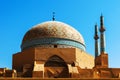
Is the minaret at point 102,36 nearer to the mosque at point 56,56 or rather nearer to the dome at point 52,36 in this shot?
the mosque at point 56,56

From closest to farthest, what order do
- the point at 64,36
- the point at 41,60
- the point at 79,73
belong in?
1. the point at 79,73
2. the point at 41,60
3. the point at 64,36

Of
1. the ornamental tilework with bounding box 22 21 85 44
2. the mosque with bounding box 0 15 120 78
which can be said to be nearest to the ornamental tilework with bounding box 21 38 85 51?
the mosque with bounding box 0 15 120 78

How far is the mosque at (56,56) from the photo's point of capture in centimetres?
1744

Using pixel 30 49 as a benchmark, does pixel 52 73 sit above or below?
below

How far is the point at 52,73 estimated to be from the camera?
17.5 m

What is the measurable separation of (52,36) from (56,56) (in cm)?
132

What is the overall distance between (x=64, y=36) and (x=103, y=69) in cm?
297

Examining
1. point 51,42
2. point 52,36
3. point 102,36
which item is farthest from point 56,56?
point 102,36

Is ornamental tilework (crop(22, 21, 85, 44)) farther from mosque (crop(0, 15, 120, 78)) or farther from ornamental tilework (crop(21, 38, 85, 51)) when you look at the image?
ornamental tilework (crop(21, 38, 85, 51))

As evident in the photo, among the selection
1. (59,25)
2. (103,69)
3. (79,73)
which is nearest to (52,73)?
(79,73)

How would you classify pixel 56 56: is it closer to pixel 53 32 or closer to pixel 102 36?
pixel 53 32

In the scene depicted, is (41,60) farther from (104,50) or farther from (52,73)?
(104,50)

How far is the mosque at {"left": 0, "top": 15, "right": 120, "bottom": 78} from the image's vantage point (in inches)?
687

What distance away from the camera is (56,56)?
18.8m
